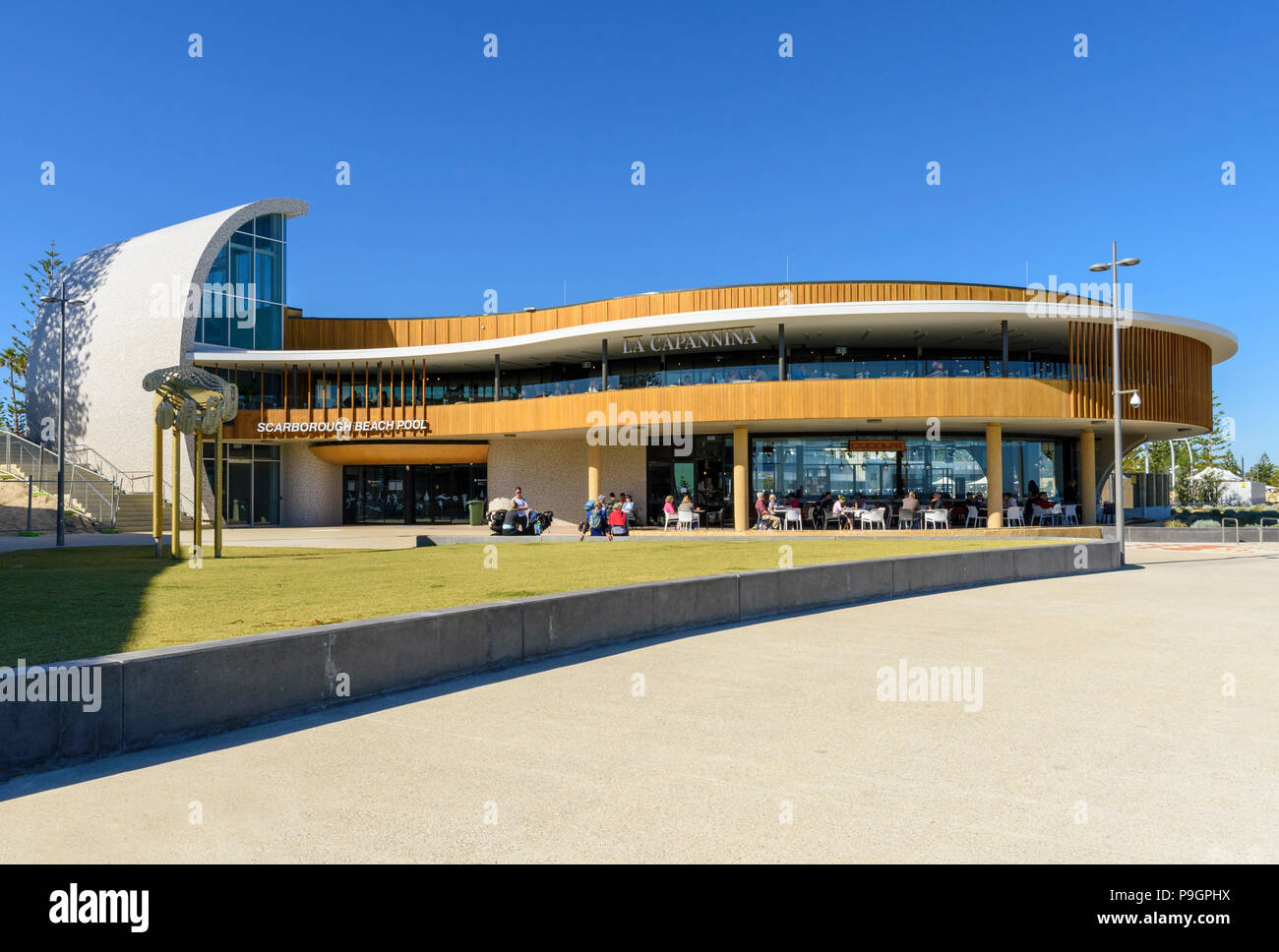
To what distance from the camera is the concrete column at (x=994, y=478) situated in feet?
93.2

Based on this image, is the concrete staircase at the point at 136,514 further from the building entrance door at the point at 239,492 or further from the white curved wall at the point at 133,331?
the building entrance door at the point at 239,492

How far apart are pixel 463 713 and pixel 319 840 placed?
2459 mm

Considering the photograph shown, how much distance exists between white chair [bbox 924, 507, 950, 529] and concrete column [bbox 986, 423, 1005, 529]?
1.53 metres

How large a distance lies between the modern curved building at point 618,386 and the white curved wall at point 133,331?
0.38 feet

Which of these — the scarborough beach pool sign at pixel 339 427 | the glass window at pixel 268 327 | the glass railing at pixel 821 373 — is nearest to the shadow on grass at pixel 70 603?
the glass railing at pixel 821 373

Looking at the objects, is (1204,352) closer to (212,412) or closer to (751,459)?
(751,459)

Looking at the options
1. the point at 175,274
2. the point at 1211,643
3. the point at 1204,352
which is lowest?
the point at 1211,643

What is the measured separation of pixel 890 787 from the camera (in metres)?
4.54

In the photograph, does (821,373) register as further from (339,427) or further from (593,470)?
(339,427)

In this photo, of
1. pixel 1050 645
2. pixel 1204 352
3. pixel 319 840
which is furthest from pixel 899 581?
pixel 1204 352

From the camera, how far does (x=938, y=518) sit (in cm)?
2681

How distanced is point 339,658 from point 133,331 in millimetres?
35109
